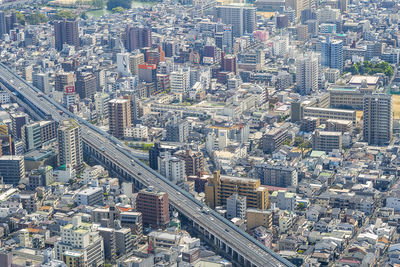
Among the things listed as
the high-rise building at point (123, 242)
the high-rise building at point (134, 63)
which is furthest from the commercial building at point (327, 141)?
the high-rise building at point (134, 63)

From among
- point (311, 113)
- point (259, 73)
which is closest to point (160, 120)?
point (311, 113)

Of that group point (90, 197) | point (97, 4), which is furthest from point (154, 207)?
point (97, 4)

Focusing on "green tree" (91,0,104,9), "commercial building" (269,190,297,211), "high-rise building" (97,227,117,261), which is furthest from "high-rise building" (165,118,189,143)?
"green tree" (91,0,104,9)

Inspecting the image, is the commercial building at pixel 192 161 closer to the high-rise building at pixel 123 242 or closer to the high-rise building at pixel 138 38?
the high-rise building at pixel 123 242

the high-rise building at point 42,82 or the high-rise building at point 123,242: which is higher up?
the high-rise building at point 42,82

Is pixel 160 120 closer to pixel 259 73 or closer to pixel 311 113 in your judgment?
pixel 311 113

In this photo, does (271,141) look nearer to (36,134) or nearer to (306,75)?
(36,134)
